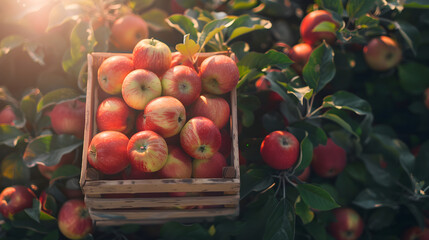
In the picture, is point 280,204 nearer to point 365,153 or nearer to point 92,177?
point 365,153

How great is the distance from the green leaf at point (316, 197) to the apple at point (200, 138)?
43 cm

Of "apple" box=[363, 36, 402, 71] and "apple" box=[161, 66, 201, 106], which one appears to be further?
"apple" box=[363, 36, 402, 71]

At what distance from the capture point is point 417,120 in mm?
1704

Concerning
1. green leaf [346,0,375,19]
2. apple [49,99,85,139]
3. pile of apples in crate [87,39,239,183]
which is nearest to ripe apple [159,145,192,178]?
pile of apples in crate [87,39,239,183]

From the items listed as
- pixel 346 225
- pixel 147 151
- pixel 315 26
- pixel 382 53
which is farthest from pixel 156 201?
pixel 382 53

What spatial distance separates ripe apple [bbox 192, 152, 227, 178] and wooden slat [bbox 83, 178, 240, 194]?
0.24 ft

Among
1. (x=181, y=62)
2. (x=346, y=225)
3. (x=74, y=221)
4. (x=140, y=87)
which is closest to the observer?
(x=140, y=87)

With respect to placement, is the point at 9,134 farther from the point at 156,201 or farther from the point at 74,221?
the point at 156,201

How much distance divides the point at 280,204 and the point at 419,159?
2.33 ft

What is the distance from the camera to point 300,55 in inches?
57.8

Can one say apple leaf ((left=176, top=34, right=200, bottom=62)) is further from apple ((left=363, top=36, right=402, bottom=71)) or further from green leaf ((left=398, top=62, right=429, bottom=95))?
green leaf ((left=398, top=62, right=429, bottom=95))

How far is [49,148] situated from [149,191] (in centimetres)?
57

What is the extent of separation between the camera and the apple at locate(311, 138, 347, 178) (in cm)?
142

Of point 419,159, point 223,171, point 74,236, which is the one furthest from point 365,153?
point 74,236
